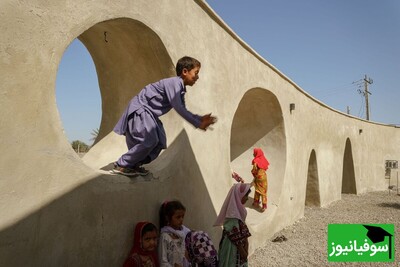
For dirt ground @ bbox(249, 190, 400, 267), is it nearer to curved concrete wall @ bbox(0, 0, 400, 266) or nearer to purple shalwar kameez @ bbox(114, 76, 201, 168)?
curved concrete wall @ bbox(0, 0, 400, 266)

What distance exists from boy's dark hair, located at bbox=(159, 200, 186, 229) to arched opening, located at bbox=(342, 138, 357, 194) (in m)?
13.0

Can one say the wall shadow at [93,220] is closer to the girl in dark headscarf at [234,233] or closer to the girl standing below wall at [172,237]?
the girl standing below wall at [172,237]

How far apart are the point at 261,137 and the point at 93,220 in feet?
19.2

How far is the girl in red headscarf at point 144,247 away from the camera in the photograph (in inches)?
97.0

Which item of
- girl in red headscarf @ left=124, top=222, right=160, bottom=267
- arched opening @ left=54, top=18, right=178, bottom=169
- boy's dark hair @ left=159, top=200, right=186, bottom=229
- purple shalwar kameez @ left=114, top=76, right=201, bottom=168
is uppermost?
arched opening @ left=54, top=18, right=178, bottom=169

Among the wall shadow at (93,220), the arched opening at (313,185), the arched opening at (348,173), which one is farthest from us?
the arched opening at (348,173)

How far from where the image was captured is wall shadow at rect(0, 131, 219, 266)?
186 centimetres

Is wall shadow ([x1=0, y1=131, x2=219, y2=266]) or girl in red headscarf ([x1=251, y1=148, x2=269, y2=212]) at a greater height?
girl in red headscarf ([x1=251, y1=148, x2=269, y2=212])

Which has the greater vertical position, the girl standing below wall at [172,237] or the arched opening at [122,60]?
the arched opening at [122,60]

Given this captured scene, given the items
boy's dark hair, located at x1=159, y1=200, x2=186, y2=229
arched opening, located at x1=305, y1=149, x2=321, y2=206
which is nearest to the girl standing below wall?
boy's dark hair, located at x1=159, y1=200, x2=186, y2=229

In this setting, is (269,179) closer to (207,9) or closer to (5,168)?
(207,9)

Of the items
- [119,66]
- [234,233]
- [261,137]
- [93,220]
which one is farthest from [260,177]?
[93,220]

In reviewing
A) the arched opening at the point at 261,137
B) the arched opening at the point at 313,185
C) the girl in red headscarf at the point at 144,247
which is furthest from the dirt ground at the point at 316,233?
the girl in red headscarf at the point at 144,247

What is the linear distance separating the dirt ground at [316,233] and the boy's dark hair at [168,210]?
2.44 metres
